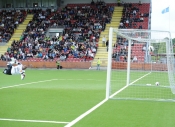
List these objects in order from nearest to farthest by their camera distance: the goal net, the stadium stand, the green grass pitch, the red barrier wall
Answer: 1. the green grass pitch
2. the goal net
3. the red barrier wall
4. the stadium stand

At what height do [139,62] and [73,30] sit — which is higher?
[73,30]

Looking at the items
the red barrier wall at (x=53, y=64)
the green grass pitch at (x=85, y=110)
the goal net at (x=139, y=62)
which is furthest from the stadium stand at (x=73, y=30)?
the green grass pitch at (x=85, y=110)

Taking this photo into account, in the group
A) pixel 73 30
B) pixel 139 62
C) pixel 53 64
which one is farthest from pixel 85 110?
pixel 73 30

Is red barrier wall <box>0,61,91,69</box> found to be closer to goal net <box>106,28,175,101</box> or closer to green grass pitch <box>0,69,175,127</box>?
goal net <box>106,28,175,101</box>

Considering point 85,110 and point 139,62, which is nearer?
point 85,110

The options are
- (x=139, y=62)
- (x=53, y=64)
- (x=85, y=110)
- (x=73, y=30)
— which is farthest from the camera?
(x=73, y=30)

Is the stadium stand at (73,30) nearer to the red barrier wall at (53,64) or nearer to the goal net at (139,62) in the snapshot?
the red barrier wall at (53,64)

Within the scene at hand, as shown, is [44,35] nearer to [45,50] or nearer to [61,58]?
[45,50]

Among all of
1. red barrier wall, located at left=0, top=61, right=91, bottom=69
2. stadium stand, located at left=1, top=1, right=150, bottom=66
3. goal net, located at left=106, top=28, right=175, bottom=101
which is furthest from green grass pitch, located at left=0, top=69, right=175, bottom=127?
stadium stand, located at left=1, top=1, right=150, bottom=66

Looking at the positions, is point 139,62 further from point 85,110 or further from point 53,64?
point 85,110

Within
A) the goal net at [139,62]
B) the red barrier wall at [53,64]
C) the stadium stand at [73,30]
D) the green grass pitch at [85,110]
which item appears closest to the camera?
the green grass pitch at [85,110]

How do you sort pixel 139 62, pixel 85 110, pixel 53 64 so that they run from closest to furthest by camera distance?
pixel 85 110 → pixel 139 62 → pixel 53 64

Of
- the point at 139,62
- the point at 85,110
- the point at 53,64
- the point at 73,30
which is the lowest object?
the point at 85,110

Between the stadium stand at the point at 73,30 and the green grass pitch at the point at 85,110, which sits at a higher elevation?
the stadium stand at the point at 73,30
